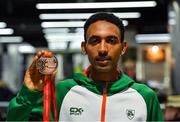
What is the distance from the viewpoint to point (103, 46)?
56.9 inches

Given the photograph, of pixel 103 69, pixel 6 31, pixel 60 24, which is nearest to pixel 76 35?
pixel 60 24

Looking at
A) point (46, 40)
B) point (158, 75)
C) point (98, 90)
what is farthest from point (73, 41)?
point (98, 90)

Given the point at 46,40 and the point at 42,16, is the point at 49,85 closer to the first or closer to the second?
the point at 42,16

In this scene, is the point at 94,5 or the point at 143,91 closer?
the point at 143,91

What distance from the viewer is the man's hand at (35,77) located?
4.59 feet

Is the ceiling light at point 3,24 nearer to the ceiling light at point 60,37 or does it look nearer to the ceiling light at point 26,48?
the ceiling light at point 26,48

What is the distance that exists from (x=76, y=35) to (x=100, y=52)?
6503 mm

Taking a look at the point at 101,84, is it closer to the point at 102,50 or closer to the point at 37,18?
the point at 102,50

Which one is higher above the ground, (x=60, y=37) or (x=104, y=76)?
(x=104, y=76)

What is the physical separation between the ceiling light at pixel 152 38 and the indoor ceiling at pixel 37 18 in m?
0.19

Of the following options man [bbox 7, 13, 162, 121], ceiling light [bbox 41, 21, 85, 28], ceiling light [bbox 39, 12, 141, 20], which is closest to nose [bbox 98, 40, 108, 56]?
man [bbox 7, 13, 162, 121]

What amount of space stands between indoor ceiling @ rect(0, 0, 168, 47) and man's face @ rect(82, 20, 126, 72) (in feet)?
15.7

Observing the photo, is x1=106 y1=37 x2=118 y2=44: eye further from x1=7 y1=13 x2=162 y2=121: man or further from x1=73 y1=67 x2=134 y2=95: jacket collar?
x1=73 y1=67 x2=134 y2=95: jacket collar

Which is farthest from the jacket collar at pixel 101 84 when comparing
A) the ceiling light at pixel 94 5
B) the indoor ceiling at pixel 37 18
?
the indoor ceiling at pixel 37 18
